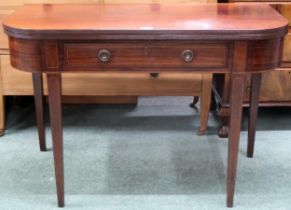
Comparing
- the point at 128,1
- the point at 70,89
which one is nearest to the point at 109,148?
the point at 70,89

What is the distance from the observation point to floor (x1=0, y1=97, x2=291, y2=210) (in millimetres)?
1861

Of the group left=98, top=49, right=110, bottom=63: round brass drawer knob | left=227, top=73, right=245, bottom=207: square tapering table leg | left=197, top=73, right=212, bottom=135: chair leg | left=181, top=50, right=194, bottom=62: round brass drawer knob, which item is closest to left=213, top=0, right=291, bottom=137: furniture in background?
left=197, top=73, right=212, bottom=135: chair leg

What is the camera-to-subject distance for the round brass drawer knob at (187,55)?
1589 mm

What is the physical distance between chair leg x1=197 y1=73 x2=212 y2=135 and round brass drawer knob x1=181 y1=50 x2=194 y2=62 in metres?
0.70

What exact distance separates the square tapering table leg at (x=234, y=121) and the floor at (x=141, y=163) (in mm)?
151

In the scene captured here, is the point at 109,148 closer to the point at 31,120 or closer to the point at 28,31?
the point at 31,120

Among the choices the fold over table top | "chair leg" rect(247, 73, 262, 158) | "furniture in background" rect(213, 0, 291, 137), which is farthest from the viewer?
"furniture in background" rect(213, 0, 291, 137)

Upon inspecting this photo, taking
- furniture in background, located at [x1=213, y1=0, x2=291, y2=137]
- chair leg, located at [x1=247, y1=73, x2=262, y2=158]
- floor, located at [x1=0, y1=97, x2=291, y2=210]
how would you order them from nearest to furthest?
floor, located at [x1=0, y1=97, x2=291, y2=210], chair leg, located at [x1=247, y1=73, x2=262, y2=158], furniture in background, located at [x1=213, y1=0, x2=291, y2=137]

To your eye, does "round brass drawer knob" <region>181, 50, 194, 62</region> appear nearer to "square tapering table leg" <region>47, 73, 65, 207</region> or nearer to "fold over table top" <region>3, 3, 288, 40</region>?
"fold over table top" <region>3, 3, 288, 40</region>

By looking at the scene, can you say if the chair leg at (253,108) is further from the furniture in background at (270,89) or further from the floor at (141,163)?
the furniture in background at (270,89)

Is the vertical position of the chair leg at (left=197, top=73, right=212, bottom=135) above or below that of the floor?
above

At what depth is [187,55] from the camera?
5.22ft

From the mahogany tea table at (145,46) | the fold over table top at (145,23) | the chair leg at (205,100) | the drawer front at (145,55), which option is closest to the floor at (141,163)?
the chair leg at (205,100)

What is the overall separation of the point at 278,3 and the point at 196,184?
0.92 m
